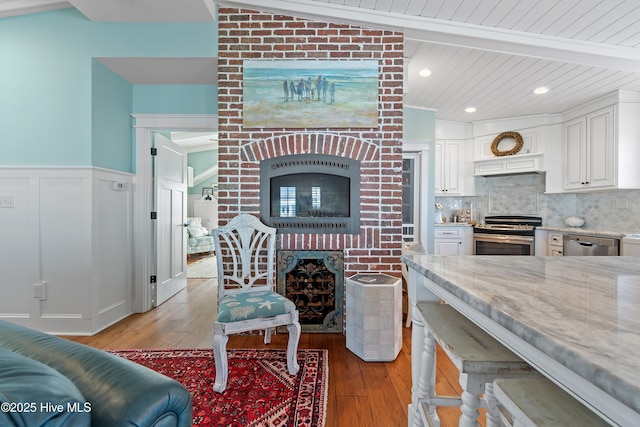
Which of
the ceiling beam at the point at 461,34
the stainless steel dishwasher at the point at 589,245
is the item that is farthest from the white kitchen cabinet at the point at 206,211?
the stainless steel dishwasher at the point at 589,245

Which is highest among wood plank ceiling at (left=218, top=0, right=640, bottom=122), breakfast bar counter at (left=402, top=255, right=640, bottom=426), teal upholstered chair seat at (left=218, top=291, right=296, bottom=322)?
wood plank ceiling at (left=218, top=0, right=640, bottom=122)

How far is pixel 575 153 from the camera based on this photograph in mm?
4023

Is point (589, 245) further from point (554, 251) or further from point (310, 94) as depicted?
point (310, 94)

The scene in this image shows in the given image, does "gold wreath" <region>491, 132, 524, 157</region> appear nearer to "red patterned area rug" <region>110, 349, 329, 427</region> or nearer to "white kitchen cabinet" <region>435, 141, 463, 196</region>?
"white kitchen cabinet" <region>435, 141, 463, 196</region>

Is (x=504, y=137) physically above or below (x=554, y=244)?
above

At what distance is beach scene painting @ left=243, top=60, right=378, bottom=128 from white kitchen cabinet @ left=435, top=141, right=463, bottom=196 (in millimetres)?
2738

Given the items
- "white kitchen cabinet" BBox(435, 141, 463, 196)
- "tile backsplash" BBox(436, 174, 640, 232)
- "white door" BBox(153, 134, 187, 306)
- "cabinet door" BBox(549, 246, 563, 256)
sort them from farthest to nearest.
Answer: "white kitchen cabinet" BBox(435, 141, 463, 196) < "cabinet door" BBox(549, 246, 563, 256) < "tile backsplash" BBox(436, 174, 640, 232) < "white door" BBox(153, 134, 187, 306)

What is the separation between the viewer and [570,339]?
502mm

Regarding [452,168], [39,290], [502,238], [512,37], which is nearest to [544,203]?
[502,238]

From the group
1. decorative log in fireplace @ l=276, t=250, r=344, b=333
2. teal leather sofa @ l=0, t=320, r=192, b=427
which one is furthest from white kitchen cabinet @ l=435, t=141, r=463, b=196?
teal leather sofa @ l=0, t=320, r=192, b=427

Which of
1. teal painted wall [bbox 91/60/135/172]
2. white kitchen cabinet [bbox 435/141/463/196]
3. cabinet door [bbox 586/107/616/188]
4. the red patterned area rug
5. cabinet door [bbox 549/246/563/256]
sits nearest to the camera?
the red patterned area rug

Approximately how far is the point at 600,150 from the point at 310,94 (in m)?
3.57

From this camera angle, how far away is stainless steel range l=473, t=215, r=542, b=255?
4.27 meters

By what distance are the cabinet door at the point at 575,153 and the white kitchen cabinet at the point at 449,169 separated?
1331 mm
